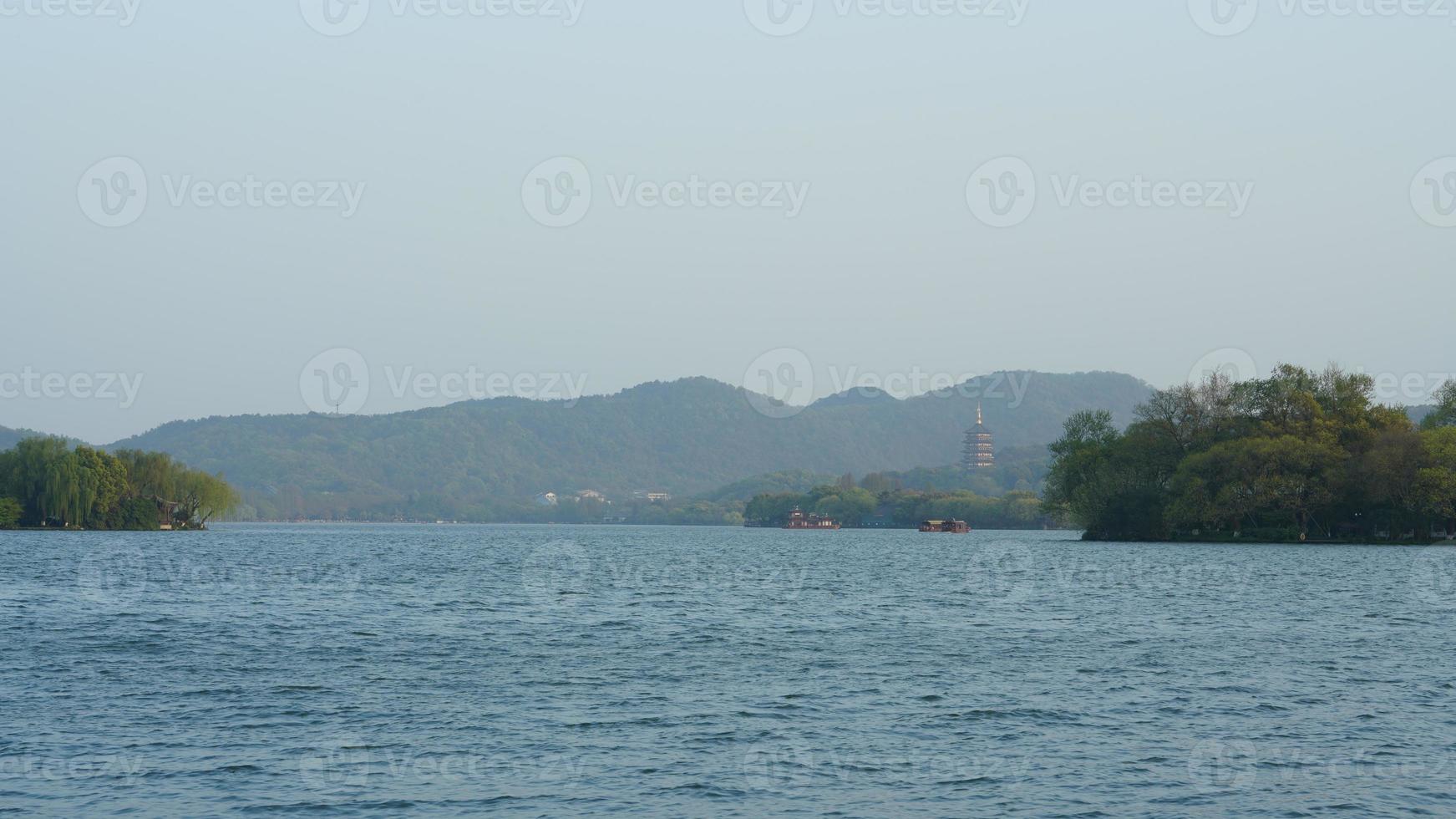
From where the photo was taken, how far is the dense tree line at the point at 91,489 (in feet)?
534

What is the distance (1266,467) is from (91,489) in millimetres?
137708

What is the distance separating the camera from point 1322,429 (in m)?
136

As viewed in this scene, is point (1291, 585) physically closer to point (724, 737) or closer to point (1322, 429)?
point (724, 737)

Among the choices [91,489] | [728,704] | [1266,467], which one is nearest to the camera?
[728,704]

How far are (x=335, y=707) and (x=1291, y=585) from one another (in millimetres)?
60720

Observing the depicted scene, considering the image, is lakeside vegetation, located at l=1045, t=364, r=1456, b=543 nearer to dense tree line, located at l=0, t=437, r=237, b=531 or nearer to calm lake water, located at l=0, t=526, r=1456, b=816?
calm lake water, located at l=0, t=526, r=1456, b=816

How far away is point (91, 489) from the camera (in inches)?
6447

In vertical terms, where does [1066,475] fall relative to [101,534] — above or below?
above

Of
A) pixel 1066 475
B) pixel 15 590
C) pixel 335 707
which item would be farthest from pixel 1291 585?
pixel 1066 475

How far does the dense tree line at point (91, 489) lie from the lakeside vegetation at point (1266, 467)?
4682 inches

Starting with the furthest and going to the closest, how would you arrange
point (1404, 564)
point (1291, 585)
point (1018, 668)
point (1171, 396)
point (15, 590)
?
point (1171, 396), point (1404, 564), point (1291, 585), point (15, 590), point (1018, 668)

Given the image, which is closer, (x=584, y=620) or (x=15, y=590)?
(x=584, y=620)

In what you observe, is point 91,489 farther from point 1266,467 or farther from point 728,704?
point 728,704

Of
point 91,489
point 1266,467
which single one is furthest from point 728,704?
point 91,489
